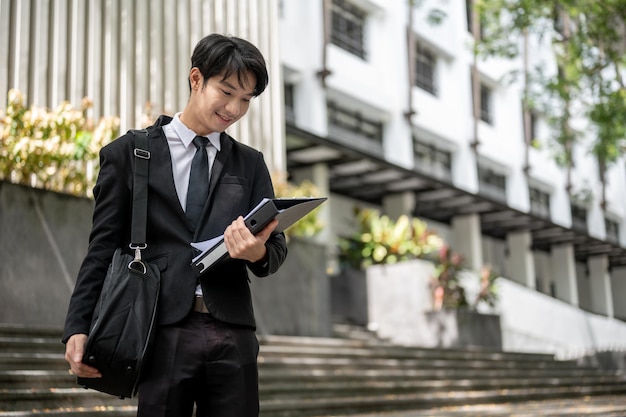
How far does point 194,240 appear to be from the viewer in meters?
2.25

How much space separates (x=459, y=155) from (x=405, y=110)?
3.28m

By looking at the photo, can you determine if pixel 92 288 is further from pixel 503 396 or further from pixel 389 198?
pixel 389 198

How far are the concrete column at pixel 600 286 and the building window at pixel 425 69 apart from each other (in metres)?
14.5

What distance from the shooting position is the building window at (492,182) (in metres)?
26.1

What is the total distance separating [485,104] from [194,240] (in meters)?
25.8

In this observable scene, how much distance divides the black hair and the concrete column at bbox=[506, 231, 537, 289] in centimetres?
2646

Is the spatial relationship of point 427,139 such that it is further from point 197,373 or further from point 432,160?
point 197,373

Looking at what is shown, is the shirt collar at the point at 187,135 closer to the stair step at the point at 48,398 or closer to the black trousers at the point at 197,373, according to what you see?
the black trousers at the point at 197,373

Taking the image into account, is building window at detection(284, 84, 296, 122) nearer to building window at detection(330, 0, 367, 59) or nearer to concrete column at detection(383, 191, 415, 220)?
building window at detection(330, 0, 367, 59)

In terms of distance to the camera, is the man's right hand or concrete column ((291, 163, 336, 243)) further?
concrete column ((291, 163, 336, 243))

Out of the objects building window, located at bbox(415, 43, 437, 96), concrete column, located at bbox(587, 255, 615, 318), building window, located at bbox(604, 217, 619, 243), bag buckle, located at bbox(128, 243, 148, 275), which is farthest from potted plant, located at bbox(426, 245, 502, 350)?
concrete column, located at bbox(587, 255, 615, 318)

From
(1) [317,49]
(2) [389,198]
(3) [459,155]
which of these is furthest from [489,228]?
(1) [317,49]

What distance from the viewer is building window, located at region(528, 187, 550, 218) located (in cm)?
2898

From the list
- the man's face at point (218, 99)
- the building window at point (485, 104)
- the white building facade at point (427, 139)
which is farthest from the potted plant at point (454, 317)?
the building window at point (485, 104)
